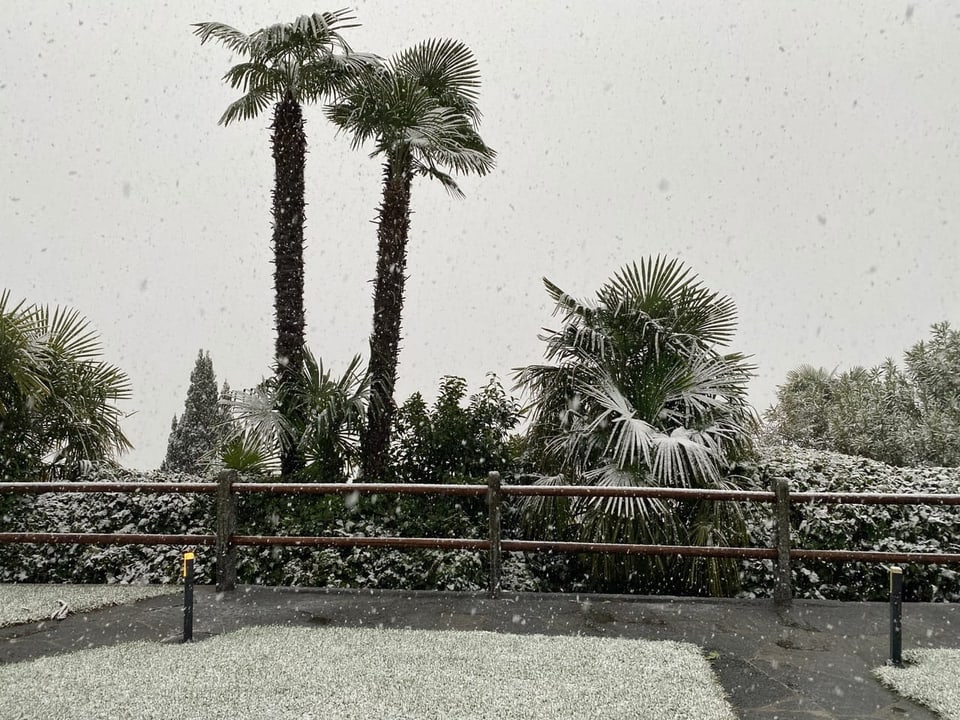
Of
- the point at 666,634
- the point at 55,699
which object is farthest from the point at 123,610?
the point at 666,634

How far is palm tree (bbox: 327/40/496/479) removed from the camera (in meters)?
10.4

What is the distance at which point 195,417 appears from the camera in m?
33.4

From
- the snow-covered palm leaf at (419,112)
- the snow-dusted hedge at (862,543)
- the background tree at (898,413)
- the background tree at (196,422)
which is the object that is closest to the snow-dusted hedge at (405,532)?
the snow-dusted hedge at (862,543)

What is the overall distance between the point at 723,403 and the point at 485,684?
4800 mm

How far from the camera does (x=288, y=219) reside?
11133 millimetres

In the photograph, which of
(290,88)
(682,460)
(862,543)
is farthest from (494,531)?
(290,88)

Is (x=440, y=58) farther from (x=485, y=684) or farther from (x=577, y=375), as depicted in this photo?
(x=485, y=684)

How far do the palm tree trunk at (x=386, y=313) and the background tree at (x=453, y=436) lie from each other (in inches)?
9.3

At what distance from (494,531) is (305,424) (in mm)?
4073

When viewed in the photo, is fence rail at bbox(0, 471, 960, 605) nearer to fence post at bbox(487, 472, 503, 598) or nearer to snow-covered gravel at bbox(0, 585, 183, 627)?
fence post at bbox(487, 472, 503, 598)

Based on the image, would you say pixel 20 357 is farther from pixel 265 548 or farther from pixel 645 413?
pixel 645 413

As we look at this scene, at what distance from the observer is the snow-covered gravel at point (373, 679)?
3.84m

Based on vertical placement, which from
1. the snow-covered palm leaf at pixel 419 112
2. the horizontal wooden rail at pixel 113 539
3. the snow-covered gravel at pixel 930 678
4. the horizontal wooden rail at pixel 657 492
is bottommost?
the snow-covered gravel at pixel 930 678

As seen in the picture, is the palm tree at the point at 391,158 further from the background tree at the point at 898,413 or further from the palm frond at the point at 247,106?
the background tree at the point at 898,413
